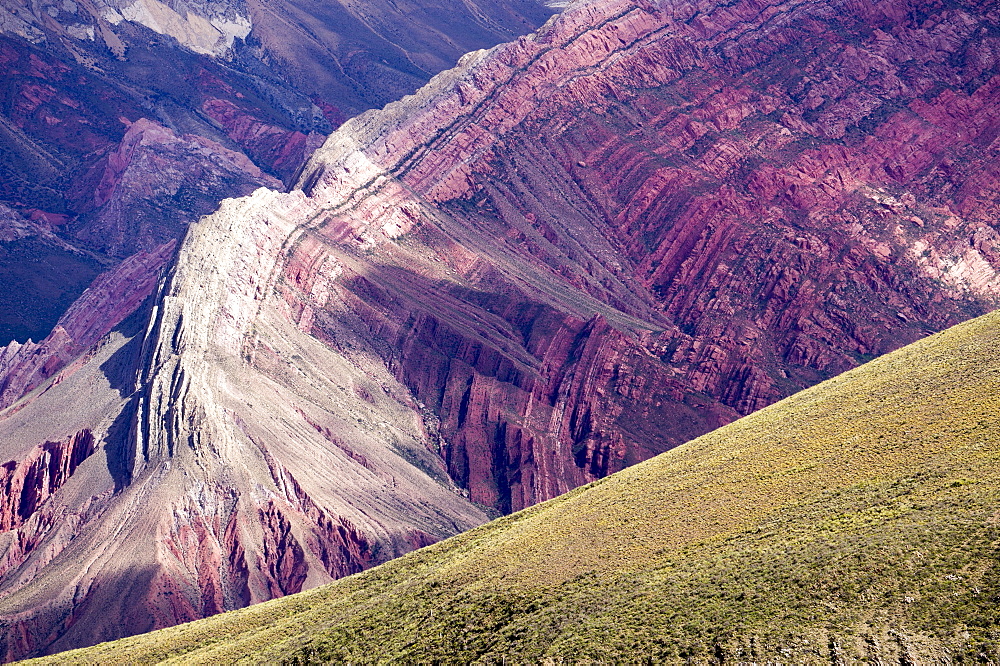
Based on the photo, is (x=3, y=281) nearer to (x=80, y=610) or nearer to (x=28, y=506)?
(x=28, y=506)

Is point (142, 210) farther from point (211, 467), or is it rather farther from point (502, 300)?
point (211, 467)

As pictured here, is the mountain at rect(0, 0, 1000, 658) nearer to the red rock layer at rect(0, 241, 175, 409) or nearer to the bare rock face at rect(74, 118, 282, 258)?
the red rock layer at rect(0, 241, 175, 409)

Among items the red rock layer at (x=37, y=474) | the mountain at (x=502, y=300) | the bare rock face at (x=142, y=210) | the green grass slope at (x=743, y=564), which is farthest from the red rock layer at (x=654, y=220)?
the bare rock face at (x=142, y=210)

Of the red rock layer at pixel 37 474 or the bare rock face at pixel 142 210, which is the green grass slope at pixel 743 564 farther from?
the bare rock face at pixel 142 210

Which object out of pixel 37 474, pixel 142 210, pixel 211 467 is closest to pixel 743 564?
pixel 211 467

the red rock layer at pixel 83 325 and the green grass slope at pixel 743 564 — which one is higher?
the red rock layer at pixel 83 325
